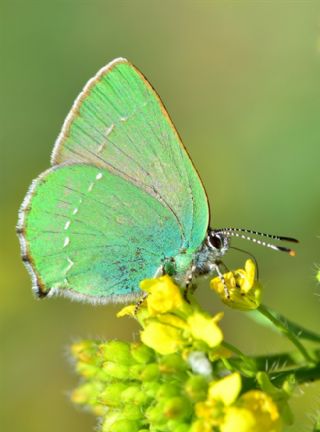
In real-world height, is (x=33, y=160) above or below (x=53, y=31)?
below

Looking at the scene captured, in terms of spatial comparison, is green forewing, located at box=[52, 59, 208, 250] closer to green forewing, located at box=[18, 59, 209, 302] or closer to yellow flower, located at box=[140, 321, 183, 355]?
green forewing, located at box=[18, 59, 209, 302]

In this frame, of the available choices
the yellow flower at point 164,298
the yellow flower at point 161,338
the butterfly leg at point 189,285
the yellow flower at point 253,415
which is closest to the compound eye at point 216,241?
the butterfly leg at point 189,285

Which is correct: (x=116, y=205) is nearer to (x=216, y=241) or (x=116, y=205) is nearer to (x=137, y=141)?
(x=137, y=141)

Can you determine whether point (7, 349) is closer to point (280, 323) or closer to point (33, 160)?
point (33, 160)

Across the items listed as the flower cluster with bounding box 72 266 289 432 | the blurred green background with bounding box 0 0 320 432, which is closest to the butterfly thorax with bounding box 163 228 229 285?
→ the flower cluster with bounding box 72 266 289 432

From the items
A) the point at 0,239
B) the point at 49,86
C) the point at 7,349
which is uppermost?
the point at 49,86

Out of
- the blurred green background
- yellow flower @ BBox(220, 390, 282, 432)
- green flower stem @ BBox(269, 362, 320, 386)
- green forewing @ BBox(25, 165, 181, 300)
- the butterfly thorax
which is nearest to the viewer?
yellow flower @ BBox(220, 390, 282, 432)

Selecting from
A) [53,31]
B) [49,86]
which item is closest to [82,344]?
[49,86]
